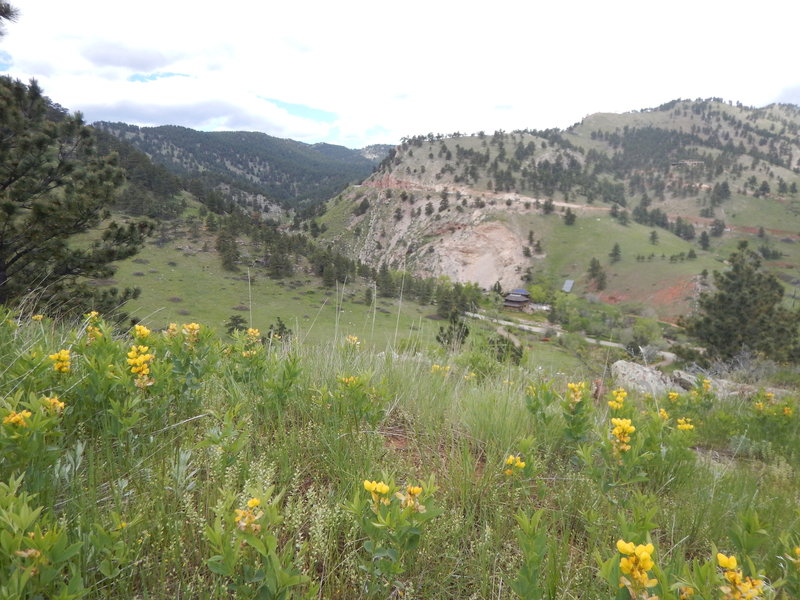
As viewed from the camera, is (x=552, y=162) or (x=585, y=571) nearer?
(x=585, y=571)

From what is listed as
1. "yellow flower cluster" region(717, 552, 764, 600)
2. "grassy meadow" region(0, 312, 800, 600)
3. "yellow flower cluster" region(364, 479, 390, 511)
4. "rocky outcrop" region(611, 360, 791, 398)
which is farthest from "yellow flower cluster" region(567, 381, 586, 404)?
"rocky outcrop" region(611, 360, 791, 398)

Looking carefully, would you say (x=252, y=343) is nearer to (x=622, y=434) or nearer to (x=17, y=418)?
(x=17, y=418)

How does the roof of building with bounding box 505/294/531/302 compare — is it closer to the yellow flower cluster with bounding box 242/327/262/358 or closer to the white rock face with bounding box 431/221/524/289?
the white rock face with bounding box 431/221/524/289

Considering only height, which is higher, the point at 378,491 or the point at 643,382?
the point at 378,491

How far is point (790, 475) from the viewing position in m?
3.70

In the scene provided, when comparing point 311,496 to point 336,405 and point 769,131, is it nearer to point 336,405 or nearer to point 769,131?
point 336,405

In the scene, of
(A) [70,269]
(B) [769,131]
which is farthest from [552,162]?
(A) [70,269]

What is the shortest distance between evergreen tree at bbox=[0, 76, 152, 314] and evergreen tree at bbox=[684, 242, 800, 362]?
32.8 meters

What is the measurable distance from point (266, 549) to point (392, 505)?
0.44 meters

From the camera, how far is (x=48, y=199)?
385 inches

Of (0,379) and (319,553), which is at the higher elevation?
(0,379)

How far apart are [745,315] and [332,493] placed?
3402 cm

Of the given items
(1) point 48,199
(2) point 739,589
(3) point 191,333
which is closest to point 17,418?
(3) point 191,333

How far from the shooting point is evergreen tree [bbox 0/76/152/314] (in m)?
9.30
